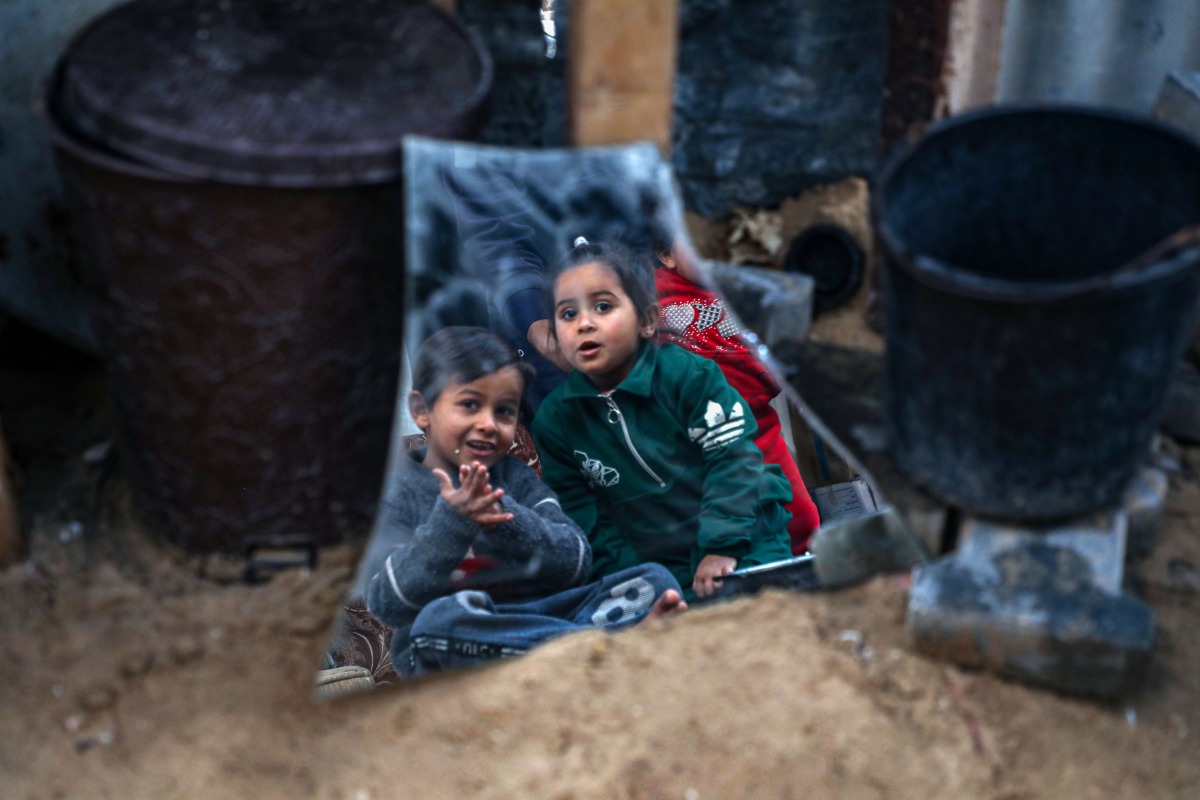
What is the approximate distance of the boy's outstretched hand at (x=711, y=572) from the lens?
3098mm

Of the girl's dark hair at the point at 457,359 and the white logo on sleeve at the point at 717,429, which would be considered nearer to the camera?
the girl's dark hair at the point at 457,359

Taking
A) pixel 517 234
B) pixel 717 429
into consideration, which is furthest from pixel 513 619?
pixel 517 234

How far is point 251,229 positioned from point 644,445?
1.31 metres

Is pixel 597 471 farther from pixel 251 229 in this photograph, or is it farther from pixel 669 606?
pixel 251 229

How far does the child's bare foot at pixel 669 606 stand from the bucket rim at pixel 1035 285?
101 centimetres

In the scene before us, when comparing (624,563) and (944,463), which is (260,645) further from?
(944,463)

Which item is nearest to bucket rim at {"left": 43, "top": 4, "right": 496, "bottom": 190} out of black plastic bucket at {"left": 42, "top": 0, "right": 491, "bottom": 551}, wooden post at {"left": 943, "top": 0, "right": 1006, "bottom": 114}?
black plastic bucket at {"left": 42, "top": 0, "right": 491, "bottom": 551}

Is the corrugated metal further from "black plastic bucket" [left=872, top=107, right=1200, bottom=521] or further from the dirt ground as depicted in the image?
the dirt ground

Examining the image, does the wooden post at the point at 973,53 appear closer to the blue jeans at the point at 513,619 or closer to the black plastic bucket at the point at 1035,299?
the black plastic bucket at the point at 1035,299

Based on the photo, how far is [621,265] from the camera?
3178 millimetres

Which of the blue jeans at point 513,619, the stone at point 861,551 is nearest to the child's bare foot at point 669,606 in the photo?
the blue jeans at point 513,619

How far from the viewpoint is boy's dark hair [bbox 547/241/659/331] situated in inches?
123

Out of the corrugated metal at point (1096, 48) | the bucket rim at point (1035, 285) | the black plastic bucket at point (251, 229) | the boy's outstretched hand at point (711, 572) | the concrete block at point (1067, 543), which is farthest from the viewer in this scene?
the corrugated metal at point (1096, 48)

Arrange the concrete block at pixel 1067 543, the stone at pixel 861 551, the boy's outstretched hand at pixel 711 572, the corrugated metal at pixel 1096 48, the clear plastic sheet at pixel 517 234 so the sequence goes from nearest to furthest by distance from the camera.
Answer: the concrete block at pixel 1067 543 → the clear plastic sheet at pixel 517 234 → the stone at pixel 861 551 → the boy's outstretched hand at pixel 711 572 → the corrugated metal at pixel 1096 48
